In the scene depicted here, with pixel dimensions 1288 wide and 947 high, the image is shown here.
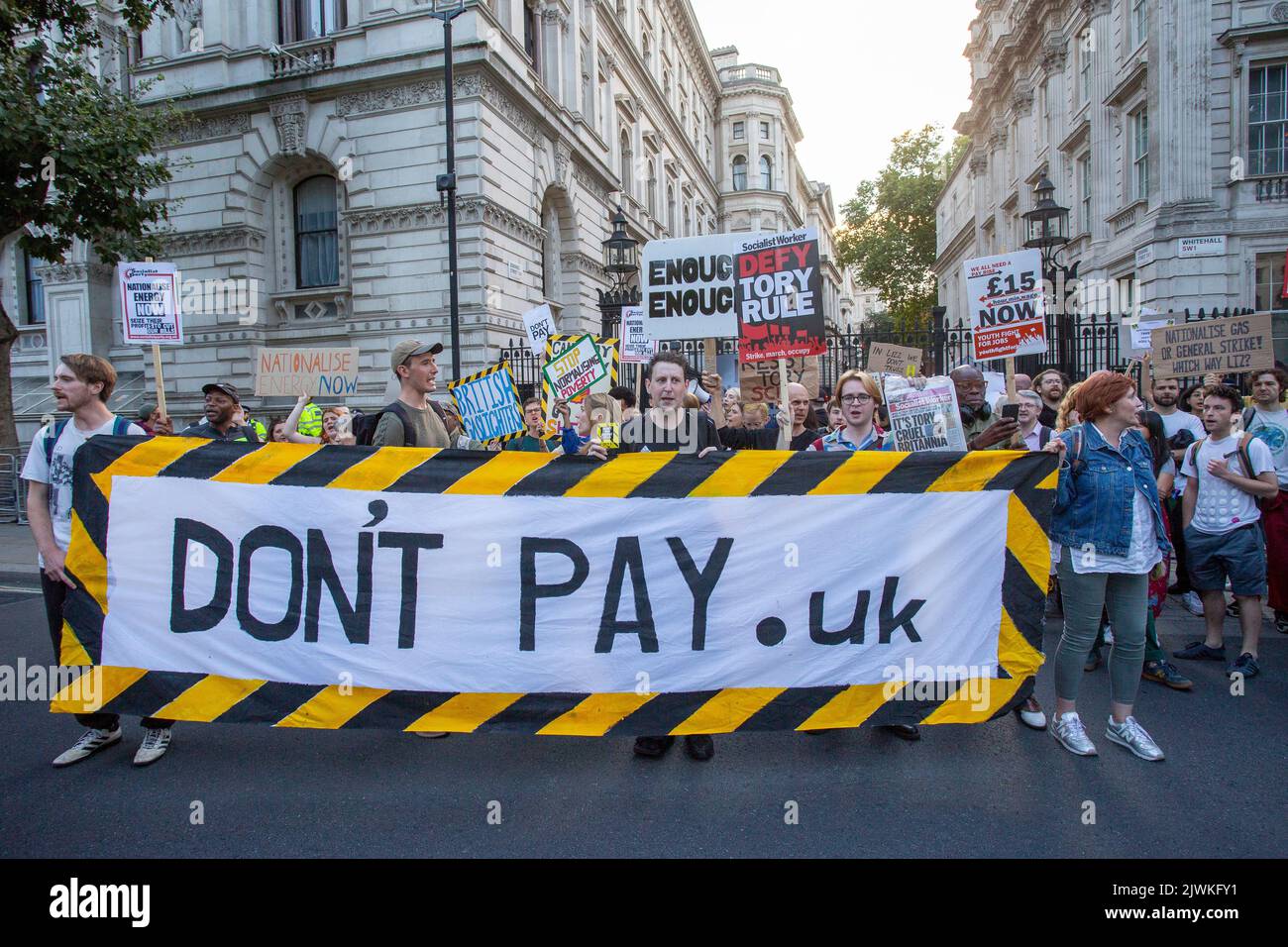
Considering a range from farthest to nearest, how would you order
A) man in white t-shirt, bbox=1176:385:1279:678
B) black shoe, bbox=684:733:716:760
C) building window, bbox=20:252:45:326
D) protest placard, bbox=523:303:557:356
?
building window, bbox=20:252:45:326 < protest placard, bbox=523:303:557:356 < man in white t-shirt, bbox=1176:385:1279:678 < black shoe, bbox=684:733:716:760

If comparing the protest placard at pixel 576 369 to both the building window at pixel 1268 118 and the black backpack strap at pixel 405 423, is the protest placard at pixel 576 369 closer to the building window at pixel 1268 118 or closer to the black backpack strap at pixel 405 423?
the black backpack strap at pixel 405 423

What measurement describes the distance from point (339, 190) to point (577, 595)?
770 inches

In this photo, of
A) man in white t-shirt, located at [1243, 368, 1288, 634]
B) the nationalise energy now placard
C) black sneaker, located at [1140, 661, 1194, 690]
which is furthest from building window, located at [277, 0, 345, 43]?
black sneaker, located at [1140, 661, 1194, 690]

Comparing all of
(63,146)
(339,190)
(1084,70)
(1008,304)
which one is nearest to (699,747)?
(1008,304)

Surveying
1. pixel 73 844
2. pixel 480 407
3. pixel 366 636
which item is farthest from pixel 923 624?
pixel 480 407

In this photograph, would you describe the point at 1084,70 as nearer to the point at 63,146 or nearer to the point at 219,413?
the point at 63,146

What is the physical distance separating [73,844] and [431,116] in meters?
18.1

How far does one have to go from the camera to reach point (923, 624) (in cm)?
377

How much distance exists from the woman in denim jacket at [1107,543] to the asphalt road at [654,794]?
277mm

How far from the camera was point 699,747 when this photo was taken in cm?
384

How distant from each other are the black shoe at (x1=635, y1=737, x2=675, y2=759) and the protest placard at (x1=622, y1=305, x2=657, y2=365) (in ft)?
27.3

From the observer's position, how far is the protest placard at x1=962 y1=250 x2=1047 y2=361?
24.2 ft

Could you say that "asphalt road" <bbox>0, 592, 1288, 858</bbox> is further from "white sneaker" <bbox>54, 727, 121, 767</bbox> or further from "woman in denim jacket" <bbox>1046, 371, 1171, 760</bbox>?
"woman in denim jacket" <bbox>1046, 371, 1171, 760</bbox>
